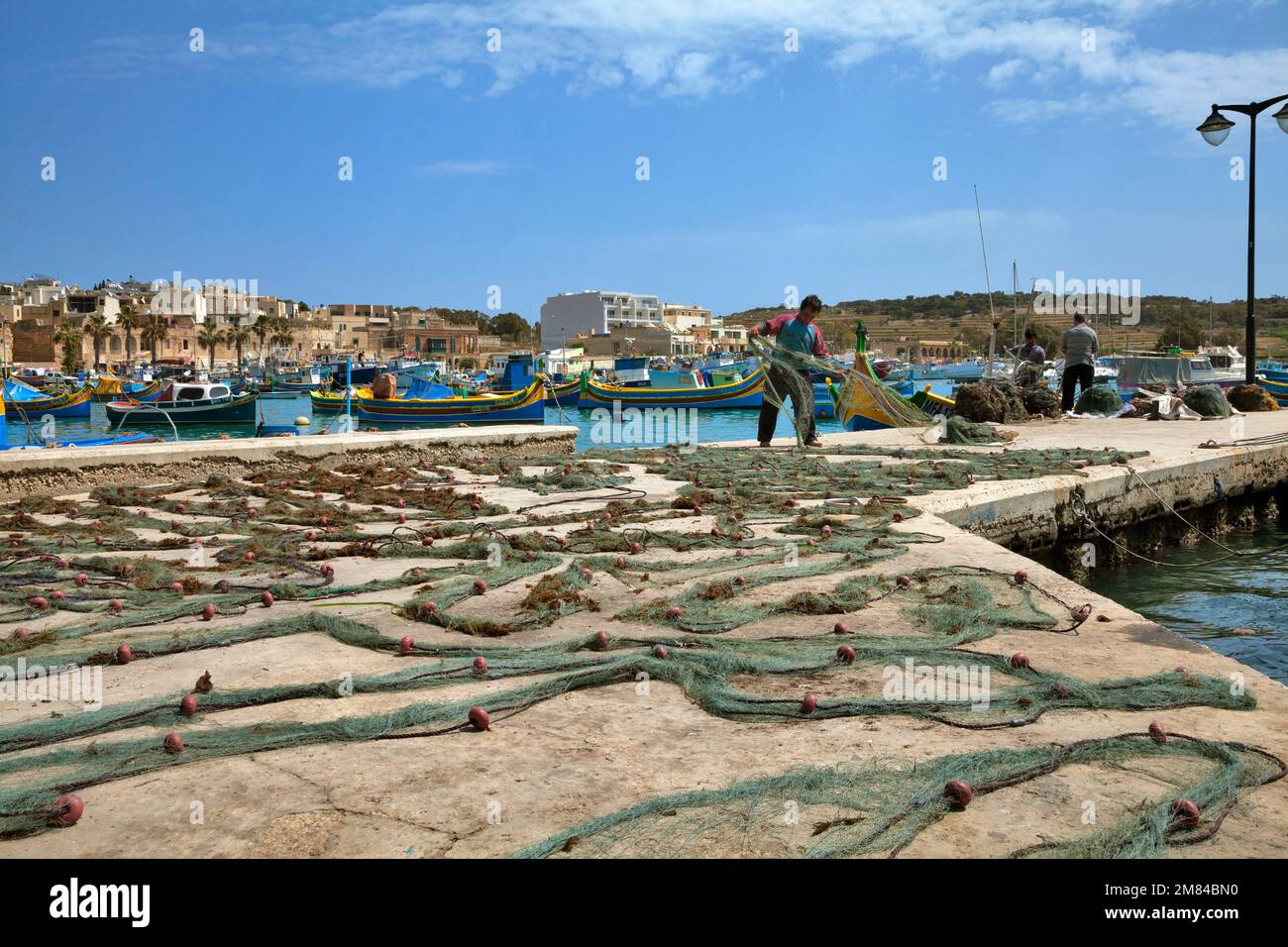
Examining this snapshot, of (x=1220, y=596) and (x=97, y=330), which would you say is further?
(x=97, y=330)

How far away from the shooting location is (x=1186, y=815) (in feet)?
7.64

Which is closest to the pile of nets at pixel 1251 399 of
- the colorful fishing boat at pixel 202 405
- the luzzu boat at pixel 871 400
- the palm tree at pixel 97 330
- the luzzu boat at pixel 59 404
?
the luzzu boat at pixel 871 400

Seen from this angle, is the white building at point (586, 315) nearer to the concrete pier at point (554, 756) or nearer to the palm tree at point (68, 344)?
the palm tree at point (68, 344)

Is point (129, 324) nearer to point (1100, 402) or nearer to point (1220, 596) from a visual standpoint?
point (1100, 402)

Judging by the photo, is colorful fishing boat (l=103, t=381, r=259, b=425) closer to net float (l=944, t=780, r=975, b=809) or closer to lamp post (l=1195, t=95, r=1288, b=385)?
lamp post (l=1195, t=95, r=1288, b=385)

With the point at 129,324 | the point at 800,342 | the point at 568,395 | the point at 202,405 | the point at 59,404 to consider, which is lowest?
the point at 202,405

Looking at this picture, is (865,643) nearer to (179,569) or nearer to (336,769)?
(336,769)

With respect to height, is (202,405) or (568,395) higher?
(568,395)

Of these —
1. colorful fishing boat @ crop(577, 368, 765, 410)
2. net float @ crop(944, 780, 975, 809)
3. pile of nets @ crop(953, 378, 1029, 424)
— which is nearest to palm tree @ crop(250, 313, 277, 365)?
colorful fishing boat @ crop(577, 368, 765, 410)

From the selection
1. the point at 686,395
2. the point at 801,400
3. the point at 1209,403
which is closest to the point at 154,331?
the point at 686,395

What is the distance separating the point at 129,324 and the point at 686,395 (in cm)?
6465

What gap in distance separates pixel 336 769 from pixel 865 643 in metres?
2.03
